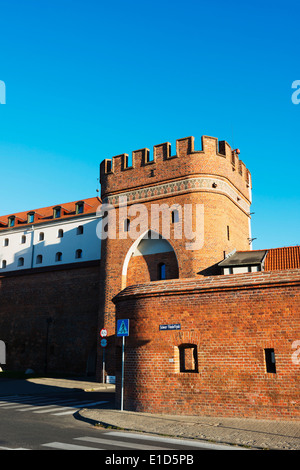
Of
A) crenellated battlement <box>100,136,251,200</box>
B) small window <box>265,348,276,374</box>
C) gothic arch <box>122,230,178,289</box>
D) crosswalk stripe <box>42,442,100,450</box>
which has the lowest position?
crosswalk stripe <box>42,442,100,450</box>

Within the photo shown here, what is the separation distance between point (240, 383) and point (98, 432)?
13.1 feet

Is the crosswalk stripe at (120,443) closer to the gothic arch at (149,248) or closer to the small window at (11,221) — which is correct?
the gothic arch at (149,248)

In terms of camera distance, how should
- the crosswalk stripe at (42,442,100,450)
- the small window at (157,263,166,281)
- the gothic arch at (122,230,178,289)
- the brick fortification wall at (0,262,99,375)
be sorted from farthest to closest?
the brick fortification wall at (0,262,99,375), the small window at (157,263,166,281), the gothic arch at (122,230,178,289), the crosswalk stripe at (42,442,100,450)

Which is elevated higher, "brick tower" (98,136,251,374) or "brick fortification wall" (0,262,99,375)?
"brick tower" (98,136,251,374)

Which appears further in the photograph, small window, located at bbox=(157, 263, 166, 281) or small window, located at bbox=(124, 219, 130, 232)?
small window, located at bbox=(124, 219, 130, 232)

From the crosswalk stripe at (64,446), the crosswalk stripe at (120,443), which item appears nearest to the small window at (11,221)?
the crosswalk stripe at (120,443)

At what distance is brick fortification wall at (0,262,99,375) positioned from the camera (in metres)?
30.1

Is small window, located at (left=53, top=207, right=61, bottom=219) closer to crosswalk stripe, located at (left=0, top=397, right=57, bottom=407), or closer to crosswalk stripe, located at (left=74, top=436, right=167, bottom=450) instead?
crosswalk stripe, located at (left=0, top=397, right=57, bottom=407)

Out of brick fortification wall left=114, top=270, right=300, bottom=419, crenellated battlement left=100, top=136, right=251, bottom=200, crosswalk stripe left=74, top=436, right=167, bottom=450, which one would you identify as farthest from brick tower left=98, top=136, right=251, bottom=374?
crosswalk stripe left=74, top=436, right=167, bottom=450

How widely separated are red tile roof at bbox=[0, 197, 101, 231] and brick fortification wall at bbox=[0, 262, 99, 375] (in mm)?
8717

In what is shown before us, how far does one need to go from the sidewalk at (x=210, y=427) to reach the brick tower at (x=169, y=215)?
10405mm

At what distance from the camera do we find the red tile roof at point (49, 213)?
41281mm

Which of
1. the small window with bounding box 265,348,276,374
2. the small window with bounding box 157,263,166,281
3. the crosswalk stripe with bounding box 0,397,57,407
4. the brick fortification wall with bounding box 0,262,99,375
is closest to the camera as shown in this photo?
the small window with bounding box 265,348,276,374
